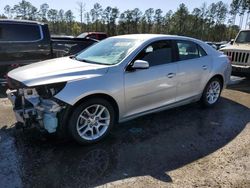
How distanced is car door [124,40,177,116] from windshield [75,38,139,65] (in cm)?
26

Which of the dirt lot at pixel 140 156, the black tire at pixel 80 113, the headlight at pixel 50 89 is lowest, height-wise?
the dirt lot at pixel 140 156

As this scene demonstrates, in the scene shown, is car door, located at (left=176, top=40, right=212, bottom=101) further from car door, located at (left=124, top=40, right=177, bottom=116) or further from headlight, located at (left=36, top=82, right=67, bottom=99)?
headlight, located at (left=36, top=82, right=67, bottom=99)

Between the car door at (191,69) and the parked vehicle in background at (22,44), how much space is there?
4030 mm

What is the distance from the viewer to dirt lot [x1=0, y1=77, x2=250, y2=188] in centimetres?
330

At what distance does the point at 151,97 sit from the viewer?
15.6 ft

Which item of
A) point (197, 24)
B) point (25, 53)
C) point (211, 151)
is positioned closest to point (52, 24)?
point (197, 24)

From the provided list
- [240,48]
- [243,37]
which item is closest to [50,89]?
[240,48]

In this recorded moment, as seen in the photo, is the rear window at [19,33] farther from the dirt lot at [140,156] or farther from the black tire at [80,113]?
the black tire at [80,113]

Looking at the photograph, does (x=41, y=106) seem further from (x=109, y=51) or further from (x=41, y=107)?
(x=109, y=51)

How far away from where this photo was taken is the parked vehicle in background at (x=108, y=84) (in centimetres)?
381

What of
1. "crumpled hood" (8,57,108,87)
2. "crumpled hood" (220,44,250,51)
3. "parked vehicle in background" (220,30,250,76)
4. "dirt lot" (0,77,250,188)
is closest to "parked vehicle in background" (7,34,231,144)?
"crumpled hood" (8,57,108,87)

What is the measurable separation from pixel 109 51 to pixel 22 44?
3.44 metres

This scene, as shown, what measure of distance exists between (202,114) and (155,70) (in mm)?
1740

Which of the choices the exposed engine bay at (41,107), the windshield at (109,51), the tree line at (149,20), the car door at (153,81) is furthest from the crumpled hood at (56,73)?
the tree line at (149,20)
